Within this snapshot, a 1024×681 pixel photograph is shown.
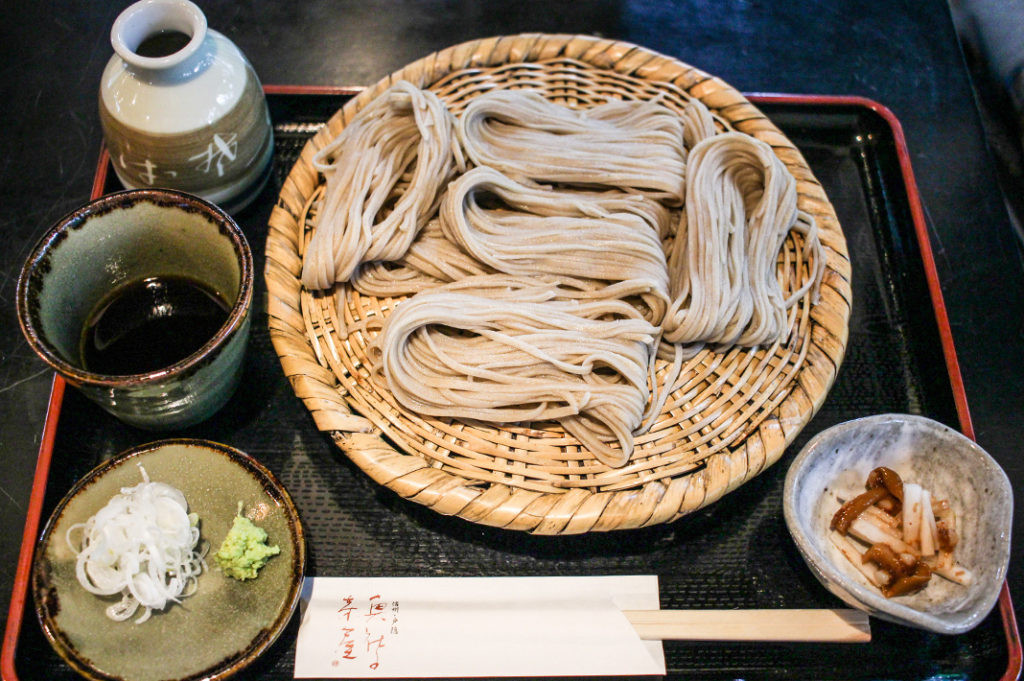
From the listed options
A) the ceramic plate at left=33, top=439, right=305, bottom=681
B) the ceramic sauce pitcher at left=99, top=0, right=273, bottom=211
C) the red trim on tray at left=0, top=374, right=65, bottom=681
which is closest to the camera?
the ceramic plate at left=33, top=439, right=305, bottom=681

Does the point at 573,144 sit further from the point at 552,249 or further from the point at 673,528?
the point at 673,528

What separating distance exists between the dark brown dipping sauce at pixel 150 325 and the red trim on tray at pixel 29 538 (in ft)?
0.87

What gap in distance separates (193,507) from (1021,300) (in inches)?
111

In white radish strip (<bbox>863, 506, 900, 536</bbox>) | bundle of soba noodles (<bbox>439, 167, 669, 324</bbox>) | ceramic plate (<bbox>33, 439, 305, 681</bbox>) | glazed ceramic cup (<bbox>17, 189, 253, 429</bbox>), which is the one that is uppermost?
bundle of soba noodles (<bbox>439, 167, 669, 324</bbox>)

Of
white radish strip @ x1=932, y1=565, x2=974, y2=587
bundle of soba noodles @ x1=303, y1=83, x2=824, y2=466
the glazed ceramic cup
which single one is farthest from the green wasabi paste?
white radish strip @ x1=932, y1=565, x2=974, y2=587

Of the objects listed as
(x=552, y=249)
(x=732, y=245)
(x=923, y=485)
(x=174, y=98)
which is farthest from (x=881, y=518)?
(x=174, y=98)

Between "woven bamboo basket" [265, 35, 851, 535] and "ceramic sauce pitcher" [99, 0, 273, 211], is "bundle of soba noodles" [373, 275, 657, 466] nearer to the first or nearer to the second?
"woven bamboo basket" [265, 35, 851, 535]

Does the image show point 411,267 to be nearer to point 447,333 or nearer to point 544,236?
point 447,333

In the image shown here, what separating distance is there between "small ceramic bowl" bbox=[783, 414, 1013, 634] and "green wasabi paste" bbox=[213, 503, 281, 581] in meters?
1.35

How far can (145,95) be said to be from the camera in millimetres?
2242

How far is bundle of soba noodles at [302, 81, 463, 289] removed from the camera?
2.31 metres

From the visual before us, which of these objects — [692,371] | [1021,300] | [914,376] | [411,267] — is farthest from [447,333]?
[1021,300]

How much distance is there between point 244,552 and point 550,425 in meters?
0.90

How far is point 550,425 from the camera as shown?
2.29 m
